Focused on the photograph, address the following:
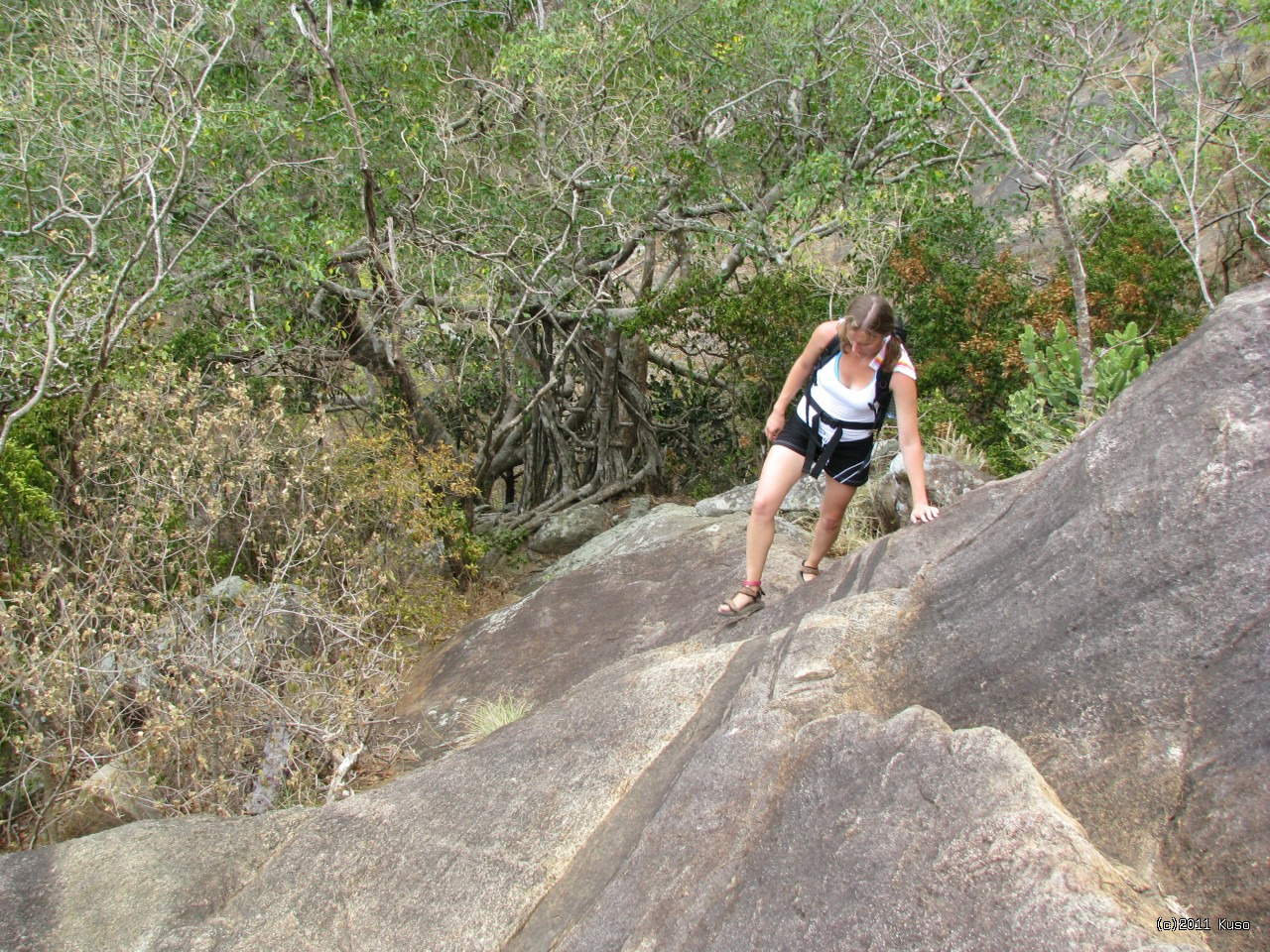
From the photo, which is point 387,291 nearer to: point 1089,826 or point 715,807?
point 715,807

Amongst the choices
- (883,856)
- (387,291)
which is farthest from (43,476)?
(883,856)

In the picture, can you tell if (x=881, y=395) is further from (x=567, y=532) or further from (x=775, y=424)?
(x=567, y=532)

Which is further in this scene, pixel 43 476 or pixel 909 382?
pixel 43 476

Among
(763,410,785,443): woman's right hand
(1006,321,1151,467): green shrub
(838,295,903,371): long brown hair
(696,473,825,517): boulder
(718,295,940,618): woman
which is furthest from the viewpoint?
(696,473,825,517): boulder

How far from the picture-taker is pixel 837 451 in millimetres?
4793

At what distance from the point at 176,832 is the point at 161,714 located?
151 centimetres

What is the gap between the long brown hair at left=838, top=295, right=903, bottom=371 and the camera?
4285 mm

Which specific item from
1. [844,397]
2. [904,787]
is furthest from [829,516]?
[904,787]

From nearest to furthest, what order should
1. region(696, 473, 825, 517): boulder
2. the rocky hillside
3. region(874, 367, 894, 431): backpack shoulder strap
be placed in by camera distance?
1. the rocky hillside
2. region(874, 367, 894, 431): backpack shoulder strap
3. region(696, 473, 825, 517): boulder

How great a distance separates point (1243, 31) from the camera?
34.5 ft

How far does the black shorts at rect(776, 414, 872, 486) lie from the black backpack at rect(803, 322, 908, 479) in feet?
0.11

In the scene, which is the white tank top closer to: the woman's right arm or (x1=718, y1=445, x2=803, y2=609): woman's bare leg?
the woman's right arm

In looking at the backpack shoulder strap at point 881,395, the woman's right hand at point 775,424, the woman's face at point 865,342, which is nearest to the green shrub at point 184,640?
the woman's right hand at point 775,424

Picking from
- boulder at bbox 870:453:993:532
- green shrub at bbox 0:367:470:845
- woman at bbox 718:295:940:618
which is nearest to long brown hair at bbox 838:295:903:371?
woman at bbox 718:295:940:618
